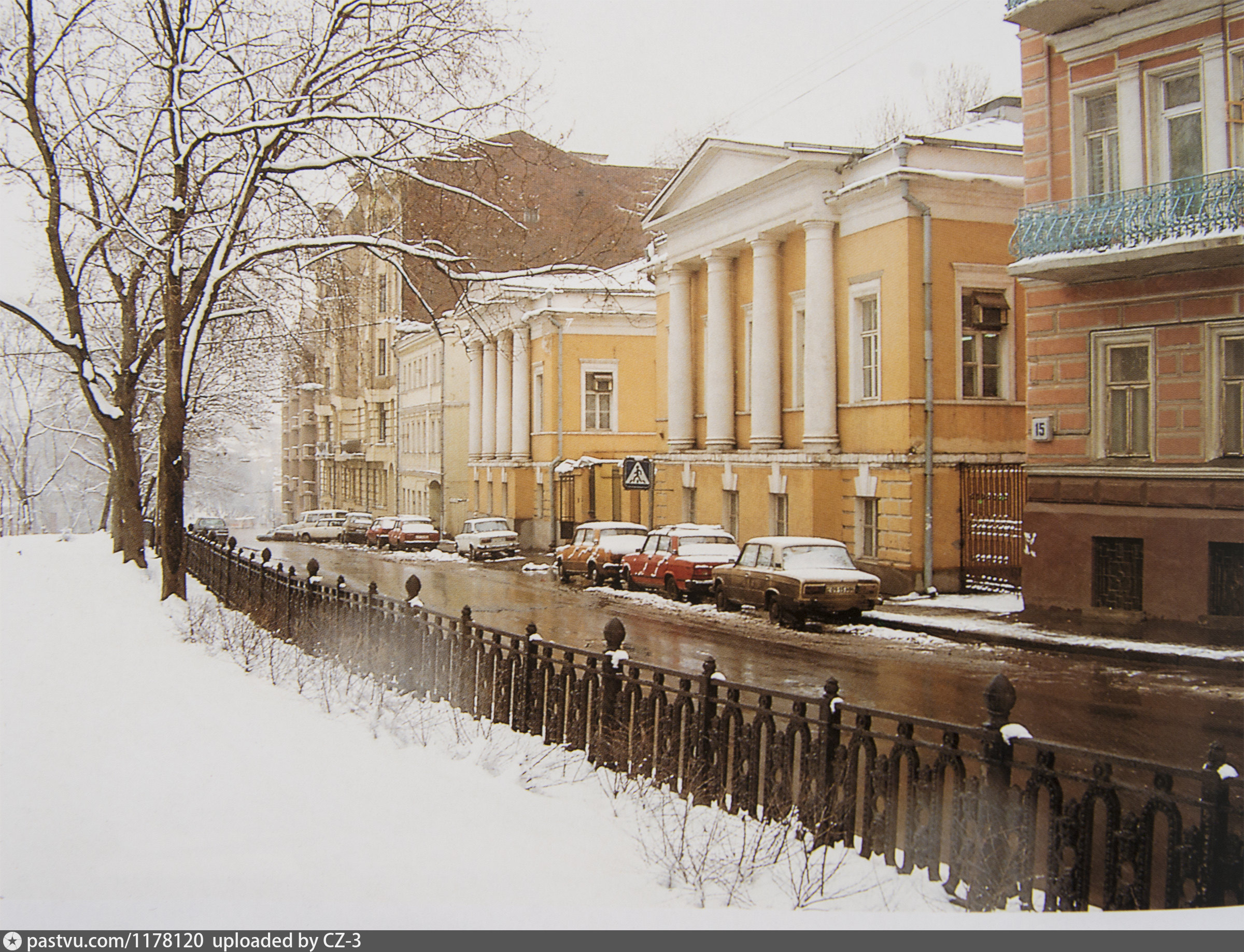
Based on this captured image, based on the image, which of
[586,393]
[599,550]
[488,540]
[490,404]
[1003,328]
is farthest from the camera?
[490,404]

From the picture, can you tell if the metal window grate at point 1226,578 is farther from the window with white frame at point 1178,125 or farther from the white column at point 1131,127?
the white column at point 1131,127

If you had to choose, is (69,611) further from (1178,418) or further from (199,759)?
(1178,418)

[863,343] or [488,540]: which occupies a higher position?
[863,343]

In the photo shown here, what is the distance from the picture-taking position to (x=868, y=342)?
80.2 ft

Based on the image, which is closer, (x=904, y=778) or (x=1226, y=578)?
(x=904, y=778)

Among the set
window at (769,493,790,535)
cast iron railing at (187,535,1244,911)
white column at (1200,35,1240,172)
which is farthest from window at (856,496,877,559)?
cast iron railing at (187,535,1244,911)

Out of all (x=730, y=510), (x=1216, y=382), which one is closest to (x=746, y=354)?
(x=730, y=510)

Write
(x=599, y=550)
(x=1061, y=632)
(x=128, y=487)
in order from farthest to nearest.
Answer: (x=599, y=550) < (x=128, y=487) < (x=1061, y=632)

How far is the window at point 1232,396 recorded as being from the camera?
14.4 meters

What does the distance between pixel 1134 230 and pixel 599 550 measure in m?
15.9

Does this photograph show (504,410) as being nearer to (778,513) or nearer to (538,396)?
(538,396)

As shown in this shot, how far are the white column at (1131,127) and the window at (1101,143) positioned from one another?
0.33 metres

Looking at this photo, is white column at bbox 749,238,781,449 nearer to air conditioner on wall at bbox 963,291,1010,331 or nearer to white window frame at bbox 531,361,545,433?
air conditioner on wall at bbox 963,291,1010,331

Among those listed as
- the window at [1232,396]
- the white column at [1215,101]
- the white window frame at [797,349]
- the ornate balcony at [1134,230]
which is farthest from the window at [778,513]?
the white column at [1215,101]
